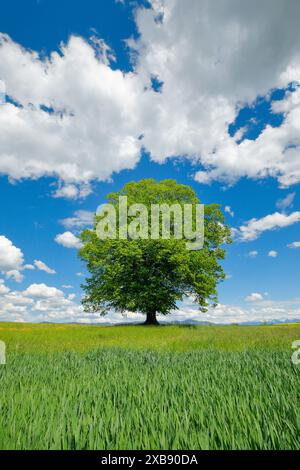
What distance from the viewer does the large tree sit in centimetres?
3030

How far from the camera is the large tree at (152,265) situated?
99.4 ft

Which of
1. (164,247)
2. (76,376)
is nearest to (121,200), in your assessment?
(164,247)

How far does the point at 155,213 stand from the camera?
31781 millimetres

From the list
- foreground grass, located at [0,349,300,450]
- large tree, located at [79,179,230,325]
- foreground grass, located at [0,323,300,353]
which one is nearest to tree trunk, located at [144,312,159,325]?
large tree, located at [79,179,230,325]

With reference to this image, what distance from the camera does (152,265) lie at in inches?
1277

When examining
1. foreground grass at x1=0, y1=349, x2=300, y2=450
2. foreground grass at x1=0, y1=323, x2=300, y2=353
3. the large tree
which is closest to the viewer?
foreground grass at x1=0, y1=349, x2=300, y2=450

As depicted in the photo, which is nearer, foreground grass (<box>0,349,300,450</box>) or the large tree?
foreground grass (<box>0,349,300,450</box>)

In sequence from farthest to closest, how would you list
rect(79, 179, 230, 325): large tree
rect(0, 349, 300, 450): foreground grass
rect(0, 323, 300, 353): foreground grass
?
rect(79, 179, 230, 325): large tree → rect(0, 323, 300, 353): foreground grass → rect(0, 349, 300, 450): foreground grass

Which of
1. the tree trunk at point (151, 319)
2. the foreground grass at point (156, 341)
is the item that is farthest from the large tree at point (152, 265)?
the foreground grass at point (156, 341)

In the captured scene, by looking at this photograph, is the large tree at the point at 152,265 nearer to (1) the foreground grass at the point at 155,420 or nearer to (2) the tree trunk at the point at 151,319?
(2) the tree trunk at the point at 151,319

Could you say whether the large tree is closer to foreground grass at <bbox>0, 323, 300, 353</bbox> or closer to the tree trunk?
the tree trunk

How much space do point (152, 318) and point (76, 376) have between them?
26.9 m

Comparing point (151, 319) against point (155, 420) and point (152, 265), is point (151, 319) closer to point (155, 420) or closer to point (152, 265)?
point (152, 265)
